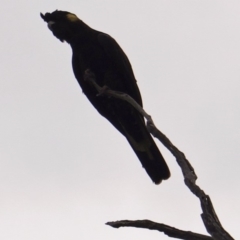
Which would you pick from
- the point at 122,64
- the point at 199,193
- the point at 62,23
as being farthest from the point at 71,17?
the point at 199,193

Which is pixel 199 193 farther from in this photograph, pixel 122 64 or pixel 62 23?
pixel 62 23

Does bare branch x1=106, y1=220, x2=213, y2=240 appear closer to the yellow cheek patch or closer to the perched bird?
the perched bird

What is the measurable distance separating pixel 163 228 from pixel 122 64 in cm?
331

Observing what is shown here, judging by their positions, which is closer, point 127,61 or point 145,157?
point 145,157

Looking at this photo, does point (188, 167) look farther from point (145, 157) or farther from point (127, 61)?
point (127, 61)

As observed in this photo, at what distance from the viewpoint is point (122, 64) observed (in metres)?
6.35

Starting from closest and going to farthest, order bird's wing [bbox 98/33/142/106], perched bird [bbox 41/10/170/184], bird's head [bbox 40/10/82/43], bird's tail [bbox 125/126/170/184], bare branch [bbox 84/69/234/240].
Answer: bare branch [bbox 84/69/234/240] < bird's tail [bbox 125/126/170/184] < perched bird [bbox 41/10/170/184] < bird's wing [bbox 98/33/142/106] < bird's head [bbox 40/10/82/43]

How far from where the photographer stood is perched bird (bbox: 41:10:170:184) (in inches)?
237

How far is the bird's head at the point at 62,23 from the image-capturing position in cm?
666

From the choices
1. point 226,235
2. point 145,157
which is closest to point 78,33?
point 145,157

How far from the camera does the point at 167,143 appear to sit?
3.66 metres

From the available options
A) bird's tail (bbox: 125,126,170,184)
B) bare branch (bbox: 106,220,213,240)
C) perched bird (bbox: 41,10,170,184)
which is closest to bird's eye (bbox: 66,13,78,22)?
perched bird (bbox: 41,10,170,184)

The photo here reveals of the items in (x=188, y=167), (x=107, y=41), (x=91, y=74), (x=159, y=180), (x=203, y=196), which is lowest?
(x=203, y=196)

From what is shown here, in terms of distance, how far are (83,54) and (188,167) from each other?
3.16 m
